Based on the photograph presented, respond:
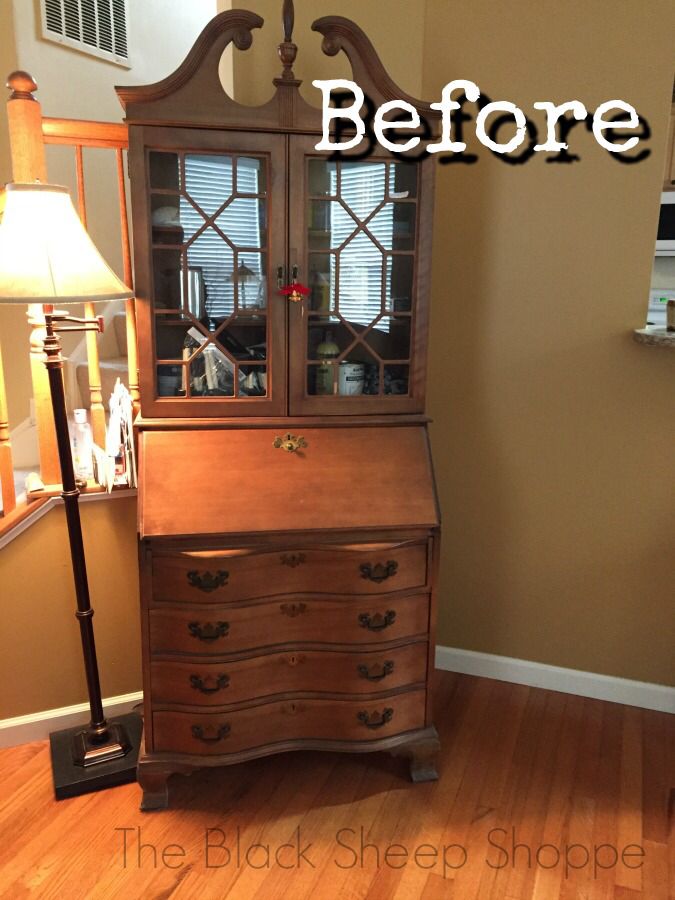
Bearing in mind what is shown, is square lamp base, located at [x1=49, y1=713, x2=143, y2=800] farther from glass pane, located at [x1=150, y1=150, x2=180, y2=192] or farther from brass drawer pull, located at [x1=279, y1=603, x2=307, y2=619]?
glass pane, located at [x1=150, y1=150, x2=180, y2=192]

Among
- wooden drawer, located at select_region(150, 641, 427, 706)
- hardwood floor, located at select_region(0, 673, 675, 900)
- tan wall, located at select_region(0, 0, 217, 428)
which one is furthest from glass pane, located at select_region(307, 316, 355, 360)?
tan wall, located at select_region(0, 0, 217, 428)

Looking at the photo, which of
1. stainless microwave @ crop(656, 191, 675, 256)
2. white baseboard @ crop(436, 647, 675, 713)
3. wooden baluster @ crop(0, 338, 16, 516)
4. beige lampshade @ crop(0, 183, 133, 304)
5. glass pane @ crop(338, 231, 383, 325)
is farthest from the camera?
stainless microwave @ crop(656, 191, 675, 256)

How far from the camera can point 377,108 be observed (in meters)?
1.85

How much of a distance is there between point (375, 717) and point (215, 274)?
1270mm

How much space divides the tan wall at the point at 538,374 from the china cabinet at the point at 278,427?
41 centimetres

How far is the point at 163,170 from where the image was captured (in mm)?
1801

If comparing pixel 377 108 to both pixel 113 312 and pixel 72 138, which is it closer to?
pixel 72 138

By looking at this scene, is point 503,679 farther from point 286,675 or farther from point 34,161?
point 34,161

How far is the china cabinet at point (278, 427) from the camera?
5.91 ft

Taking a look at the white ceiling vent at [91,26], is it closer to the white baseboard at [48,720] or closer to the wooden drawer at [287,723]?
the white baseboard at [48,720]

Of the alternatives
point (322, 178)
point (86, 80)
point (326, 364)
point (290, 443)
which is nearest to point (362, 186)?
point (322, 178)

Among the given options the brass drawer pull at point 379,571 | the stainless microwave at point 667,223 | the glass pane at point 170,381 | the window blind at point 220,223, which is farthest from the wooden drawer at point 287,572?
the stainless microwave at point 667,223

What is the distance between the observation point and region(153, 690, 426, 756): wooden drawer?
6.31ft

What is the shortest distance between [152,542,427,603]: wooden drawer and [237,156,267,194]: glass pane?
917 millimetres
